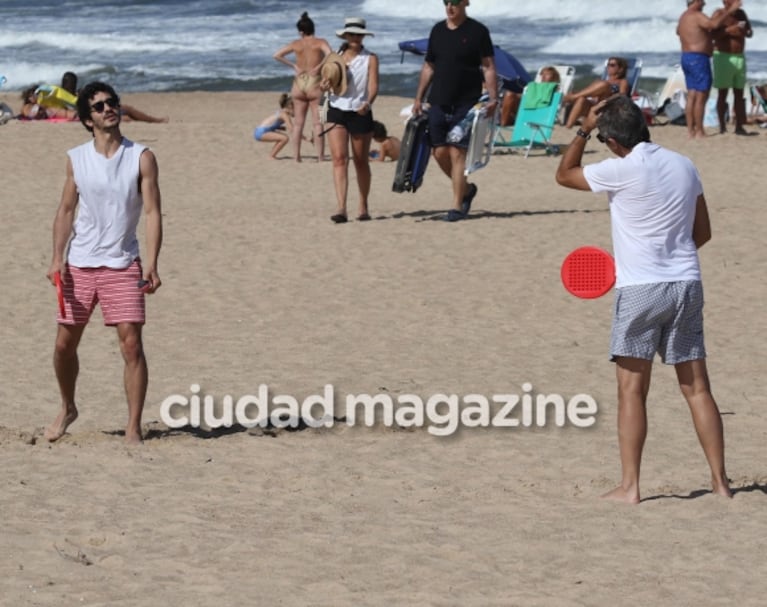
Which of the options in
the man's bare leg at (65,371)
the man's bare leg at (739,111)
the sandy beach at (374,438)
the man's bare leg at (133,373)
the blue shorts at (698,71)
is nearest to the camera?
the sandy beach at (374,438)

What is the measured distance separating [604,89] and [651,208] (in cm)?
1227

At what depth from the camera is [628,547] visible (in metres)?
5.38

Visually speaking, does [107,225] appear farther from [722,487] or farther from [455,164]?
[455,164]

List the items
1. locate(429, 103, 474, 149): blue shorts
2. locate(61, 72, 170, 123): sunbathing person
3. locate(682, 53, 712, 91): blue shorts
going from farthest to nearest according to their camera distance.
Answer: locate(61, 72, 170, 123): sunbathing person < locate(682, 53, 712, 91): blue shorts < locate(429, 103, 474, 149): blue shorts

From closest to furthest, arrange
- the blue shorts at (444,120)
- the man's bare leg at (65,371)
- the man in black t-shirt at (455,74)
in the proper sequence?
the man's bare leg at (65,371)
the man in black t-shirt at (455,74)
the blue shorts at (444,120)

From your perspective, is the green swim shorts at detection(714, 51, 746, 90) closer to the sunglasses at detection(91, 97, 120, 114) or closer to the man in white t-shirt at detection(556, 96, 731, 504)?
the sunglasses at detection(91, 97, 120, 114)

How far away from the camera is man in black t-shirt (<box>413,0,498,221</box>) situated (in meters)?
11.8

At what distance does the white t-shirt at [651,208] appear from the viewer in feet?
18.4

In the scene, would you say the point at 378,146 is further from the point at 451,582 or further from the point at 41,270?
the point at 451,582

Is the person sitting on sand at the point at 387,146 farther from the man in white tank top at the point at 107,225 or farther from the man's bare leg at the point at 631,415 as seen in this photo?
the man's bare leg at the point at 631,415

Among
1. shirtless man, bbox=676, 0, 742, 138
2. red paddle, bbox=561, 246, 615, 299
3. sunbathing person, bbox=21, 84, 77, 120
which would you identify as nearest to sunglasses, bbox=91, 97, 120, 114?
red paddle, bbox=561, 246, 615, 299

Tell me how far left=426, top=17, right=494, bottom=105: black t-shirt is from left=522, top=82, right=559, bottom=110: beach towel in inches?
226

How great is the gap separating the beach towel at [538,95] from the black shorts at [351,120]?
19.2 feet

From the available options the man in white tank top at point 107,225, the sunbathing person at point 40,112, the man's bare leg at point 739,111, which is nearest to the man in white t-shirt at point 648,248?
the man in white tank top at point 107,225
